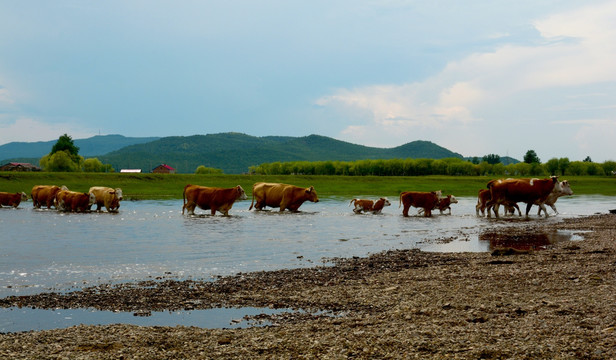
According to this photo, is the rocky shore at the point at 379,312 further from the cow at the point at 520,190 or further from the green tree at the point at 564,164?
the green tree at the point at 564,164

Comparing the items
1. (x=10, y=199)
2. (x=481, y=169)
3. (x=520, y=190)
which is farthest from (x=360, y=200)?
(x=481, y=169)

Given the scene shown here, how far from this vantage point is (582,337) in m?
7.22

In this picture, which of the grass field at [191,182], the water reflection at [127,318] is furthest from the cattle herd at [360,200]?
the water reflection at [127,318]

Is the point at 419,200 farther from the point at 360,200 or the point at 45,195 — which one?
the point at 45,195

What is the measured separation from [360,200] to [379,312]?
2701 cm

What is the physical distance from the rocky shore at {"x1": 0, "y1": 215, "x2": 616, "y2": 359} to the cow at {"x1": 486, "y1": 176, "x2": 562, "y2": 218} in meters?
18.5

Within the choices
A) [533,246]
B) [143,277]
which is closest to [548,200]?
[533,246]

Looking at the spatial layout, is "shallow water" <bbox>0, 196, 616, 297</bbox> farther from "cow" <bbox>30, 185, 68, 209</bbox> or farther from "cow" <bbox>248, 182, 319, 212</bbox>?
"cow" <bbox>30, 185, 68, 209</bbox>

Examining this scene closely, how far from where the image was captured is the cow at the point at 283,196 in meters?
37.8

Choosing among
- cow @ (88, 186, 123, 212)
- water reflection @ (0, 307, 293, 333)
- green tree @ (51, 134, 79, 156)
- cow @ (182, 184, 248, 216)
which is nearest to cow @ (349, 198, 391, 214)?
cow @ (182, 184, 248, 216)

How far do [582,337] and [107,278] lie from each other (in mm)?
9658

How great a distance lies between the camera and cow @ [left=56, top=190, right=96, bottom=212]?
37875 mm

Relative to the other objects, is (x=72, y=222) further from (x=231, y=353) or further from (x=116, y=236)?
(x=231, y=353)

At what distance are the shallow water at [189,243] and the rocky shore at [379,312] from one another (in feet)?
5.78
